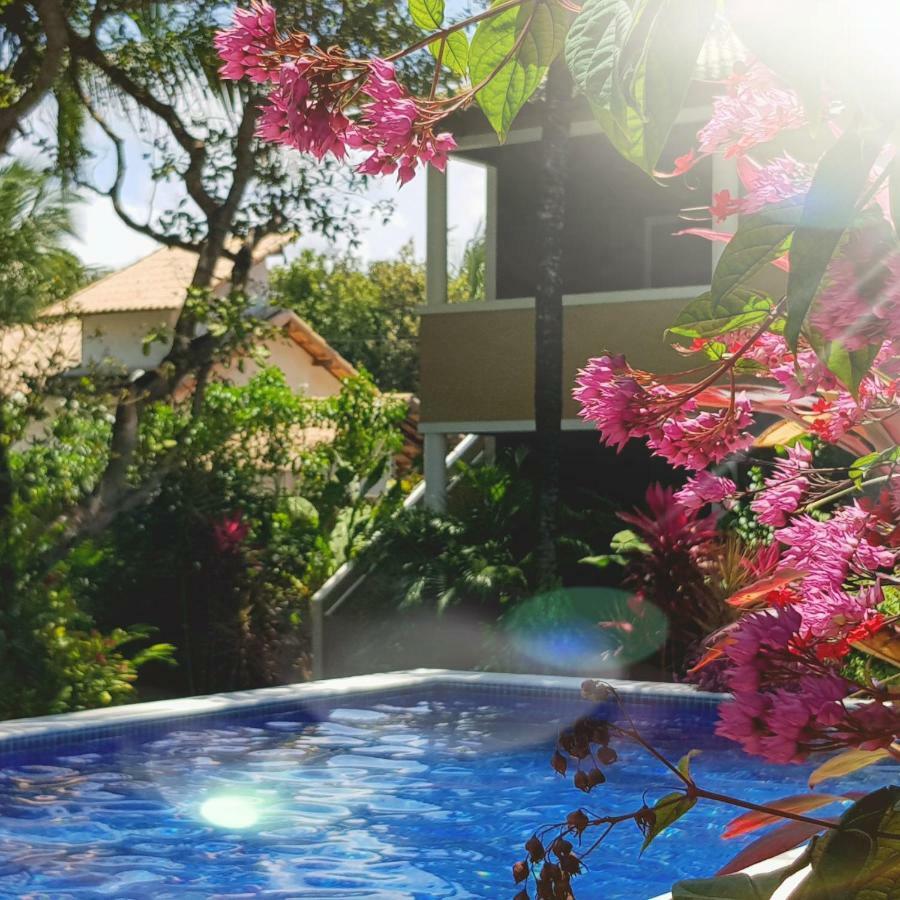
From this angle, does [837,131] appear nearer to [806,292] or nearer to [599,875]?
[806,292]

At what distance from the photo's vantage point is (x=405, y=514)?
48.1ft

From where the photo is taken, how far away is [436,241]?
16000mm

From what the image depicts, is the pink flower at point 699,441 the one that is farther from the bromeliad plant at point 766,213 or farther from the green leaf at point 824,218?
the green leaf at point 824,218

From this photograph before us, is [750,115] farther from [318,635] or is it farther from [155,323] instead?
[155,323]

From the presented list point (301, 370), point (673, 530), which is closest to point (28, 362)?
point (673, 530)

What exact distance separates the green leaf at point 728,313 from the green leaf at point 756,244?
0.23 meters

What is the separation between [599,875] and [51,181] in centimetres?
1034

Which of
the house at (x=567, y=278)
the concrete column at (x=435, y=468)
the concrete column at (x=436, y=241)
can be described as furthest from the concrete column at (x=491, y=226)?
the concrete column at (x=435, y=468)

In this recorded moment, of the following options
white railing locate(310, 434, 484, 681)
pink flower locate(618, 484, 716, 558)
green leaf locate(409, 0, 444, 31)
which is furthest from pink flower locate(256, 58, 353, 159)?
white railing locate(310, 434, 484, 681)

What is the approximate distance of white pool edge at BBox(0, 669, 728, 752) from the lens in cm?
880

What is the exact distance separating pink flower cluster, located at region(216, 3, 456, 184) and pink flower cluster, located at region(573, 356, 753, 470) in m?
0.29

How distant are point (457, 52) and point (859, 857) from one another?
818 millimetres

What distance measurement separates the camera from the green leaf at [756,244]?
41.9 inches

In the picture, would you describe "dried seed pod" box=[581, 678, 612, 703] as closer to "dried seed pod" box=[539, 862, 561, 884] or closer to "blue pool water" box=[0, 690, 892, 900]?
"dried seed pod" box=[539, 862, 561, 884]
